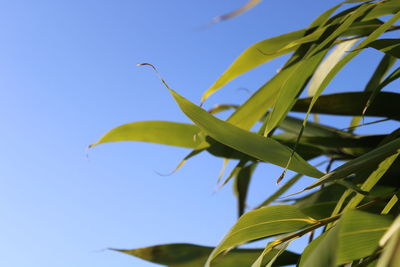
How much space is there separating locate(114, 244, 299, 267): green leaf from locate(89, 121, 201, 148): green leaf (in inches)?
6.0

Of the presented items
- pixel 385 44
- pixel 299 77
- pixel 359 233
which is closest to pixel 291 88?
pixel 299 77

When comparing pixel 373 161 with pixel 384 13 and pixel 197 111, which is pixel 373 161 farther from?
pixel 384 13

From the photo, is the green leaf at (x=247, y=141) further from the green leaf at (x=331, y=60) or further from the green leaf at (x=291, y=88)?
the green leaf at (x=331, y=60)

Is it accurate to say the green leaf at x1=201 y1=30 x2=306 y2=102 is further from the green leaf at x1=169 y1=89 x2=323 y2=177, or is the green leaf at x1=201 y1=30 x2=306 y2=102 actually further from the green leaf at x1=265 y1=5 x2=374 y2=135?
the green leaf at x1=169 y1=89 x2=323 y2=177

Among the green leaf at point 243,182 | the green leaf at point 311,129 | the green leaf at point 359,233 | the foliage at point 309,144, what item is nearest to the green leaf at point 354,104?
the foliage at point 309,144

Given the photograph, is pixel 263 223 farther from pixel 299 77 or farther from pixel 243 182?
pixel 243 182

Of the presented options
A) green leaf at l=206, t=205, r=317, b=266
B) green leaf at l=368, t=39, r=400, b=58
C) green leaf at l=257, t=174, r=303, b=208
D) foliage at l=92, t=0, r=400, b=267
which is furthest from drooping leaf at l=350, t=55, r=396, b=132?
green leaf at l=206, t=205, r=317, b=266

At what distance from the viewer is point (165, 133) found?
35.2 inches

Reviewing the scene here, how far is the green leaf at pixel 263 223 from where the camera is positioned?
0.59 meters

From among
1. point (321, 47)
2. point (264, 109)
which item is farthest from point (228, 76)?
point (321, 47)

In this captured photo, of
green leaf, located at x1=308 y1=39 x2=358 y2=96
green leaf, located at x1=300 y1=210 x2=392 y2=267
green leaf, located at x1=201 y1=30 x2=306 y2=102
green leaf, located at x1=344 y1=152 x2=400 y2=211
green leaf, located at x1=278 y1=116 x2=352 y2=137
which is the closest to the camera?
green leaf, located at x1=300 y1=210 x2=392 y2=267

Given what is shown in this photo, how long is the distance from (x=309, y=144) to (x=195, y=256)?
341mm

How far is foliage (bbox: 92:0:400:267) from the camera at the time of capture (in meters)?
0.55

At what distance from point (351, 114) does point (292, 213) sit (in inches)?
13.7
